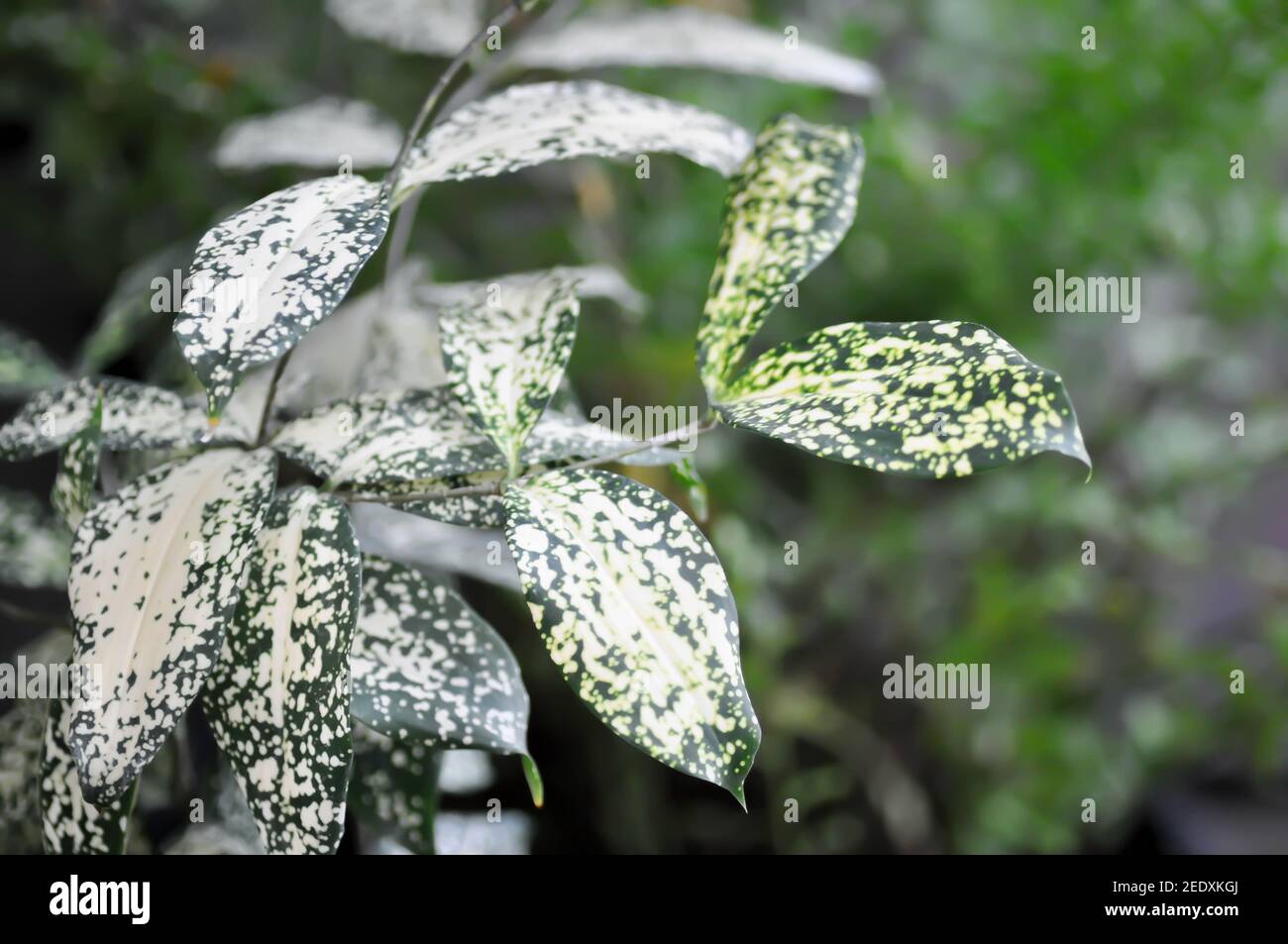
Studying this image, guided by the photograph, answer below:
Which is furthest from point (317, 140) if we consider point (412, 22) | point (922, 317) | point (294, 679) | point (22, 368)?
point (922, 317)

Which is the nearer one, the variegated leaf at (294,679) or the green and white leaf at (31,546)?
the variegated leaf at (294,679)

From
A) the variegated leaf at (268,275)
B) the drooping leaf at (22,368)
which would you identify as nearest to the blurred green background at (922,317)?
the drooping leaf at (22,368)

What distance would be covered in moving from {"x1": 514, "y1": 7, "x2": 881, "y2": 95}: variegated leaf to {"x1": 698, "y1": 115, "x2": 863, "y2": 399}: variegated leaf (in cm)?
18

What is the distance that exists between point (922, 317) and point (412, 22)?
80 centimetres

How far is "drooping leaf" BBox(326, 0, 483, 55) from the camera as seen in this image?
0.84 m

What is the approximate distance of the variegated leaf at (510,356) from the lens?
48 centimetres

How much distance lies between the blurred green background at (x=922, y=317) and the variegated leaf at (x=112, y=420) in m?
0.60

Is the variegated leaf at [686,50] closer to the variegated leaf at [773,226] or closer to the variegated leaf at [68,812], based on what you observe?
the variegated leaf at [773,226]

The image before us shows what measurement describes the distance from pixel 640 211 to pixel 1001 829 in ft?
3.36

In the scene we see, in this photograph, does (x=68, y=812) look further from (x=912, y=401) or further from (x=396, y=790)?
(x=912, y=401)

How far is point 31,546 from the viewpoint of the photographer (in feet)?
2.08

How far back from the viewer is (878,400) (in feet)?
1.37

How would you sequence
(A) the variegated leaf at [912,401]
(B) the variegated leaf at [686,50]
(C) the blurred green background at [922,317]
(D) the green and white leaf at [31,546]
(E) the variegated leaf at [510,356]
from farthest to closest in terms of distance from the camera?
1. (C) the blurred green background at [922,317]
2. (B) the variegated leaf at [686,50]
3. (D) the green and white leaf at [31,546]
4. (E) the variegated leaf at [510,356]
5. (A) the variegated leaf at [912,401]
